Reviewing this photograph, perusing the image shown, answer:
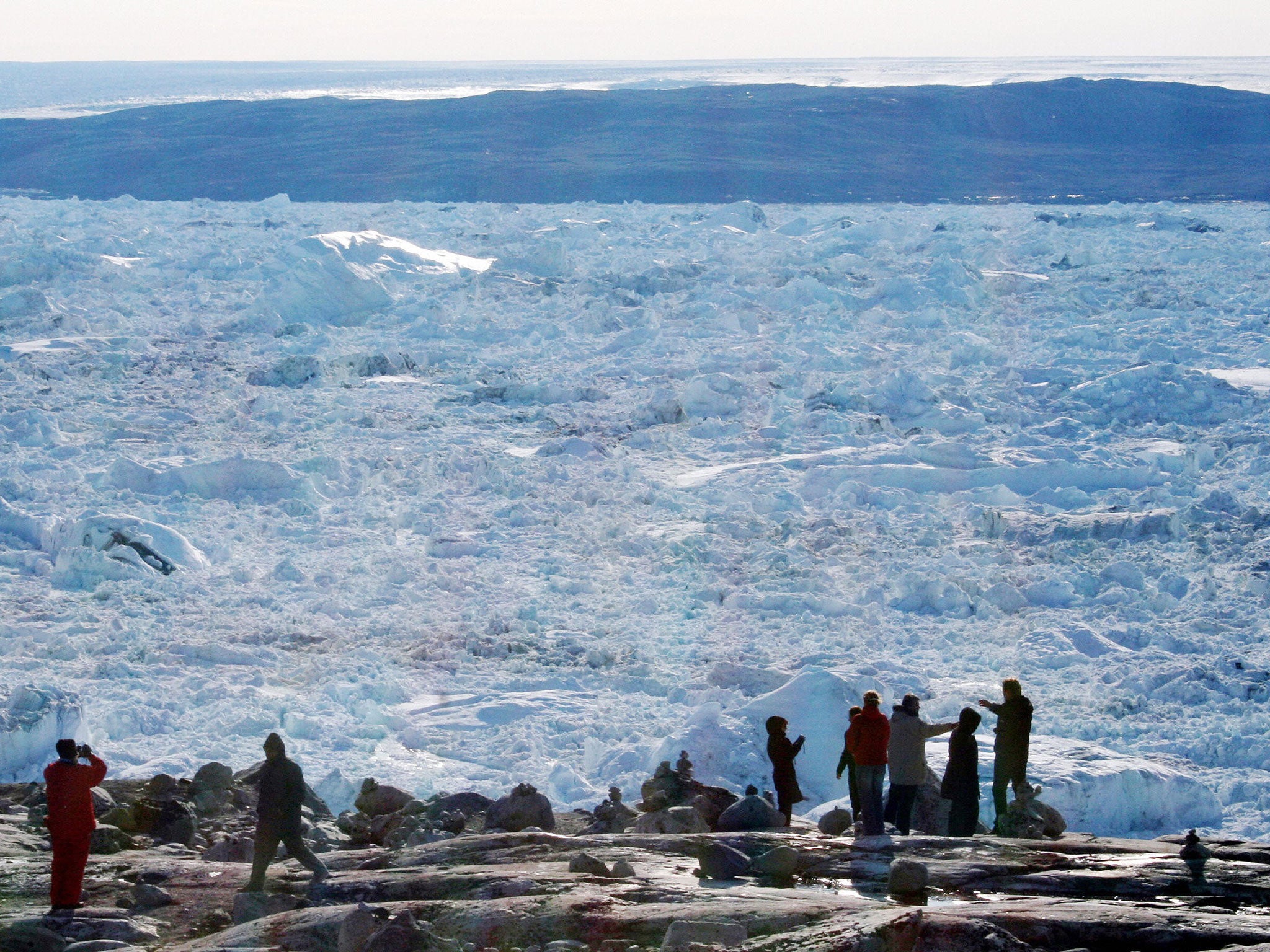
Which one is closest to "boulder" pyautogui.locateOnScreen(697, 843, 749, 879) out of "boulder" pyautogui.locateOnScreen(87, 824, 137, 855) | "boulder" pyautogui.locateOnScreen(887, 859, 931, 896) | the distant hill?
"boulder" pyautogui.locateOnScreen(887, 859, 931, 896)

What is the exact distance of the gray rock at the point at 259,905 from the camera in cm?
362

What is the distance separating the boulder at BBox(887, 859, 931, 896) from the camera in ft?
11.5

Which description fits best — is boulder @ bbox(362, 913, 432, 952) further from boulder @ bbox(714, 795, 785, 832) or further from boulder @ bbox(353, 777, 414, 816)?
boulder @ bbox(353, 777, 414, 816)

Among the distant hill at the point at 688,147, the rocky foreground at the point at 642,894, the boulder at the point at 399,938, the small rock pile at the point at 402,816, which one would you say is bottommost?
the boulder at the point at 399,938

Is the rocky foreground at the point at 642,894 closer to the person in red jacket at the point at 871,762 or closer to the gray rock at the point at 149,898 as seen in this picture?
the gray rock at the point at 149,898

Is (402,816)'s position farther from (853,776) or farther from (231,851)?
(853,776)

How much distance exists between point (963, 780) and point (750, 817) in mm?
758

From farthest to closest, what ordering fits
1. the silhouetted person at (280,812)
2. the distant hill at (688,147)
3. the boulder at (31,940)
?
the distant hill at (688,147) < the silhouetted person at (280,812) < the boulder at (31,940)

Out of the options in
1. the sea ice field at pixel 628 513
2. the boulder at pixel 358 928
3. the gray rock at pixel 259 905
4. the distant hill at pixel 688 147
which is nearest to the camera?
the boulder at pixel 358 928

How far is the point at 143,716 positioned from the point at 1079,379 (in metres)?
8.62

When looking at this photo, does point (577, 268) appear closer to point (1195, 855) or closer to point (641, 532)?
point (641, 532)

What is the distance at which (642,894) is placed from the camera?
3.61 meters

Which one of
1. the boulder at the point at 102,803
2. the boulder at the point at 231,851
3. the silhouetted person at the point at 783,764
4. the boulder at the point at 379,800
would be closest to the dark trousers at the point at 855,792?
the silhouetted person at the point at 783,764

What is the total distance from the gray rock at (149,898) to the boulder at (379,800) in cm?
128
